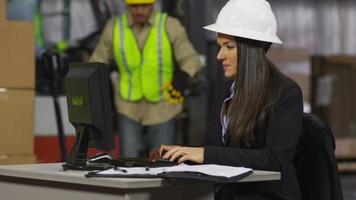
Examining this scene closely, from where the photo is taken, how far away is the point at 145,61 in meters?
6.74

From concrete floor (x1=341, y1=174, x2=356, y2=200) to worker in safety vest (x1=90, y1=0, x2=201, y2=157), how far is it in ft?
6.12

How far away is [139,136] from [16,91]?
1.55 metres

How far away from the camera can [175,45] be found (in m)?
6.78

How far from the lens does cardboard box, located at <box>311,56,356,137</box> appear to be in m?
9.36

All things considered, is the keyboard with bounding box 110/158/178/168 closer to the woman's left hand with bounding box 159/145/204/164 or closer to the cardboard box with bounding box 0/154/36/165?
the woman's left hand with bounding box 159/145/204/164

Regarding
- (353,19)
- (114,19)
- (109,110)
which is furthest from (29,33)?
(353,19)

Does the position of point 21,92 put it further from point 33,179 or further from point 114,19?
point 33,179

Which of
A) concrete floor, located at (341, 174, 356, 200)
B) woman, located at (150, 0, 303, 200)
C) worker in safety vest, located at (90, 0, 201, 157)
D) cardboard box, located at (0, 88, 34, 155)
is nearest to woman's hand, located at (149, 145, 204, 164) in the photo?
woman, located at (150, 0, 303, 200)

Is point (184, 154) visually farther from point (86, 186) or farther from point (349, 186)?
point (349, 186)

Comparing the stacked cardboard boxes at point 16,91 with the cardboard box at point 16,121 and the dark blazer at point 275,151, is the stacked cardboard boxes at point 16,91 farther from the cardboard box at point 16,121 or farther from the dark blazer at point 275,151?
the dark blazer at point 275,151

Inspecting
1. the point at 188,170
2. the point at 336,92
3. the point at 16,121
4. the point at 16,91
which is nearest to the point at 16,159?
the point at 16,121

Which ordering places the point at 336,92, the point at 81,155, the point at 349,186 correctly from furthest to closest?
the point at 336,92 → the point at 349,186 → the point at 81,155

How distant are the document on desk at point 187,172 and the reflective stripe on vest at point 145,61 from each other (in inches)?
154

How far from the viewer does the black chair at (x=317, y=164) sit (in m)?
3.22
